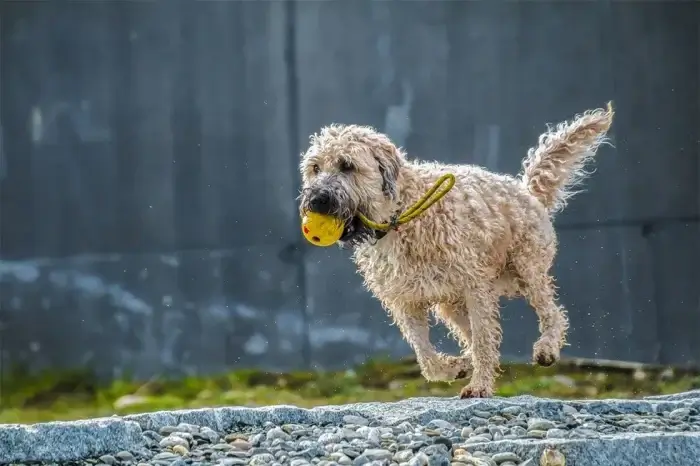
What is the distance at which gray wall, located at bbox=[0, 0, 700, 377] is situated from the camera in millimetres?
6555

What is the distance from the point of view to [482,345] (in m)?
5.44

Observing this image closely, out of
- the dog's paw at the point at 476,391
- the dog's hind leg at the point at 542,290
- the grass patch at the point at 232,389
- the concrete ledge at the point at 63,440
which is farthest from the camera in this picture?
the grass patch at the point at 232,389

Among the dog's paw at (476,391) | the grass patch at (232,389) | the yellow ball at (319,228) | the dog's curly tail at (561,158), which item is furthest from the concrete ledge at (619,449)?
the grass patch at (232,389)

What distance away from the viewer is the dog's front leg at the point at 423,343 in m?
5.61

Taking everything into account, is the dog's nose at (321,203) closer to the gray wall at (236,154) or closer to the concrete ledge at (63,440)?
the concrete ledge at (63,440)

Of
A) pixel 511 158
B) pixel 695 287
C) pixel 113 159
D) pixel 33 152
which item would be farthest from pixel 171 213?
pixel 695 287

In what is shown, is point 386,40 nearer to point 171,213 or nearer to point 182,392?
point 171,213

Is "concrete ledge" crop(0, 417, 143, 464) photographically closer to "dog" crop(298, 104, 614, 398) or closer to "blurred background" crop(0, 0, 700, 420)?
"dog" crop(298, 104, 614, 398)

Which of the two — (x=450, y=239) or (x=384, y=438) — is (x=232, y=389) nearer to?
(x=450, y=239)

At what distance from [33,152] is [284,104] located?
1.54 m

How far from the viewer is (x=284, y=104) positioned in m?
6.76

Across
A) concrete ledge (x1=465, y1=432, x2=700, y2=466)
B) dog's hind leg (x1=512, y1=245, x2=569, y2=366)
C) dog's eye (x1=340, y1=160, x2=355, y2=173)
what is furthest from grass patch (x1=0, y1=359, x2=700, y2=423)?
concrete ledge (x1=465, y1=432, x2=700, y2=466)

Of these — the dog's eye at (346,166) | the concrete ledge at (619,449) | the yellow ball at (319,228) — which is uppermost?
the dog's eye at (346,166)

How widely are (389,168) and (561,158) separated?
5.23ft
